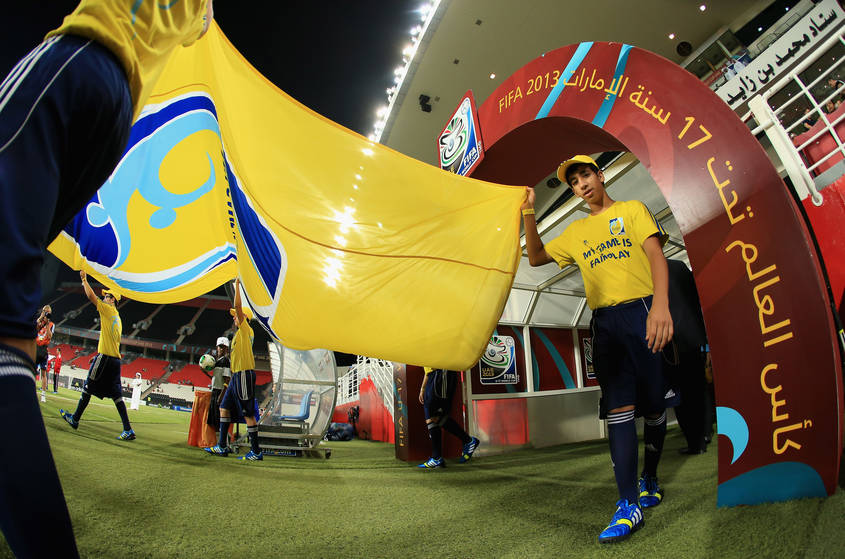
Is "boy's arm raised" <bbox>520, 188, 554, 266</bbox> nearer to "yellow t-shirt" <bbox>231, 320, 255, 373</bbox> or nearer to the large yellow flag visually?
the large yellow flag

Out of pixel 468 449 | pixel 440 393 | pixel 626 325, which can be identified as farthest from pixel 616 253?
pixel 468 449

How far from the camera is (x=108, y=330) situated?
15.9ft

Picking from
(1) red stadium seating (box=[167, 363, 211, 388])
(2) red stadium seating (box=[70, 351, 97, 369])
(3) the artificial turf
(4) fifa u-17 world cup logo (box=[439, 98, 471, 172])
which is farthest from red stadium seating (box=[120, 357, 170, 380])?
(4) fifa u-17 world cup logo (box=[439, 98, 471, 172])

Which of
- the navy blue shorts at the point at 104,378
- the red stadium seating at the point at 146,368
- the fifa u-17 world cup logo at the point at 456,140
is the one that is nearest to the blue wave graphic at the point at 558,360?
the fifa u-17 world cup logo at the point at 456,140

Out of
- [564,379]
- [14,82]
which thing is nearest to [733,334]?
[14,82]

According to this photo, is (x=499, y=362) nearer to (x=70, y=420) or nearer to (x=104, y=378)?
(x=104, y=378)

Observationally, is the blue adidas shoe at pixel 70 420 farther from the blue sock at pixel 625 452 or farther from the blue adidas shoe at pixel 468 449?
the blue sock at pixel 625 452

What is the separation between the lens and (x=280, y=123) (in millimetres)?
2084

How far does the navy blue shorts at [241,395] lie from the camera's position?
446 centimetres

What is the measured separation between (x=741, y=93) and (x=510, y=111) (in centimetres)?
715

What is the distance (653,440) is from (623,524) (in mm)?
690

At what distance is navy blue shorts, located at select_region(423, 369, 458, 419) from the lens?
4.32 meters

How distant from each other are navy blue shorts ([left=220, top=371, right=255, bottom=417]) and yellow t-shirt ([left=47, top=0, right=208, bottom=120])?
434 centimetres

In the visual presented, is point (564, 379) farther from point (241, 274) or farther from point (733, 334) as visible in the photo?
point (241, 274)
